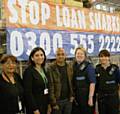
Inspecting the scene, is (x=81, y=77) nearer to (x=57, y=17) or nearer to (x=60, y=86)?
(x=60, y=86)

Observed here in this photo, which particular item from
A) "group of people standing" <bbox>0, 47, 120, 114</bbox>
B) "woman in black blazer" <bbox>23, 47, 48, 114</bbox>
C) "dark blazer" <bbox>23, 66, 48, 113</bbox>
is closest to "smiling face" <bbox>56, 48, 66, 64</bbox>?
"group of people standing" <bbox>0, 47, 120, 114</bbox>

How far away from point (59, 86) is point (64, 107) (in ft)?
0.96

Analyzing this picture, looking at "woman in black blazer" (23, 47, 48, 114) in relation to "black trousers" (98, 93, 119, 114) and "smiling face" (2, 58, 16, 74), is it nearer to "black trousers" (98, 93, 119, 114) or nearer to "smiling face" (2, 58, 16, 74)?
"smiling face" (2, 58, 16, 74)

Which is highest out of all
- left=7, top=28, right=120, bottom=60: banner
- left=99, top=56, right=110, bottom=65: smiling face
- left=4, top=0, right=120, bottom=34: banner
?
left=4, top=0, right=120, bottom=34: banner

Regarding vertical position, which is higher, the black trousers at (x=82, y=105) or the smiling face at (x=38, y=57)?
the smiling face at (x=38, y=57)

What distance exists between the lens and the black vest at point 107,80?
4.71m

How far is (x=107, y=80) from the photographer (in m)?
4.71

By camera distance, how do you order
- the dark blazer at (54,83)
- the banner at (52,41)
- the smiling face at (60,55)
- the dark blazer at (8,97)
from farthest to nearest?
the banner at (52,41), the smiling face at (60,55), the dark blazer at (54,83), the dark blazer at (8,97)

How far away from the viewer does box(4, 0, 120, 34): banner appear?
181 inches

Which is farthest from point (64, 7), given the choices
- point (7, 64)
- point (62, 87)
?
point (7, 64)

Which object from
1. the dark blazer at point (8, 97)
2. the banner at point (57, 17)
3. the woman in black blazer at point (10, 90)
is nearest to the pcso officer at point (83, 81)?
the banner at point (57, 17)

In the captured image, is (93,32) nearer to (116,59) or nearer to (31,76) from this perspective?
(116,59)

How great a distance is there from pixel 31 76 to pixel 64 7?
211cm

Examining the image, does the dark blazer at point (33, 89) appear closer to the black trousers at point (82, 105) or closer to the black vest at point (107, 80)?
the black trousers at point (82, 105)
